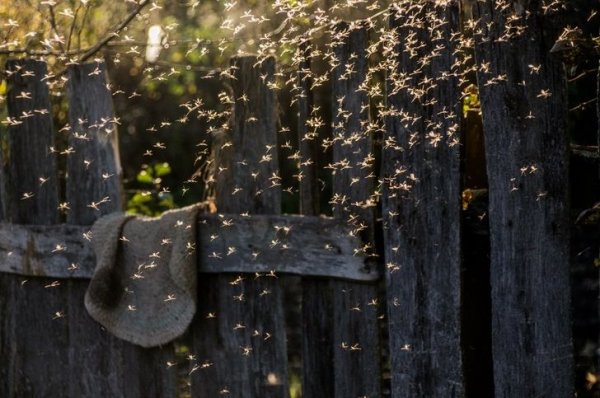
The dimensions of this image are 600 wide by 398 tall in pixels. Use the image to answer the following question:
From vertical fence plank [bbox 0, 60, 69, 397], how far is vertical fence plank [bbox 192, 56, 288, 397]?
2.59 feet

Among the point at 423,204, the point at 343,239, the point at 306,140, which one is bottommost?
the point at 343,239

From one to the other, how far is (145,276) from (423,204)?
1229mm

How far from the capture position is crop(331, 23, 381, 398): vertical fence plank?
3.65 meters

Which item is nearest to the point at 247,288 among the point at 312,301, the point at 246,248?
the point at 246,248

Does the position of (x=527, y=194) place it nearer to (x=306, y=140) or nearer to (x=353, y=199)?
(x=353, y=199)

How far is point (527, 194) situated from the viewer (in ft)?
10.9

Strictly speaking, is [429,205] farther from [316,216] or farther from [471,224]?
[316,216]

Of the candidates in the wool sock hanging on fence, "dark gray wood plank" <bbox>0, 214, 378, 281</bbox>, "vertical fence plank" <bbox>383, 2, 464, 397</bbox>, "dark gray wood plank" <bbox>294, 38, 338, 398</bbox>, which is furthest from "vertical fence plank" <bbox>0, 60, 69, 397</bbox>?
"vertical fence plank" <bbox>383, 2, 464, 397</bbox>

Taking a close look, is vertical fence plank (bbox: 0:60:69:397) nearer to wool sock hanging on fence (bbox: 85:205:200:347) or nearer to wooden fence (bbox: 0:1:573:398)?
wooden fence (bbox: 0:1:573:398)

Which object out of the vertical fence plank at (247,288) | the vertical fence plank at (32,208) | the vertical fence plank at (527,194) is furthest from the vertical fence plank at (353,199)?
the vertical fence plank at (32,208)

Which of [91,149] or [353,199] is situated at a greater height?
[91,149]

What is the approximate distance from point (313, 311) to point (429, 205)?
2.04 feet

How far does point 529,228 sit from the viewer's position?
10.9 feet

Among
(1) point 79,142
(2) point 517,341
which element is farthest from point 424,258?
(1) point 79,142
